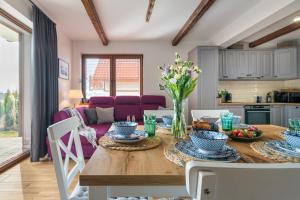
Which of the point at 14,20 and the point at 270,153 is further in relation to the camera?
the point at 14,20

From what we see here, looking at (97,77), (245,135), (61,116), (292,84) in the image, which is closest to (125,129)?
(245,135)

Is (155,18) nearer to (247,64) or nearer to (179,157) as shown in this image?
(247,64)

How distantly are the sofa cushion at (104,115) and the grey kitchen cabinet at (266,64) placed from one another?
3.84 metres

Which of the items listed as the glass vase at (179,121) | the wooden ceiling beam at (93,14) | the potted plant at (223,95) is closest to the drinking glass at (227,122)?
the glass vase at (179,121)

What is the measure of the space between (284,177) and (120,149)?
0.83 m

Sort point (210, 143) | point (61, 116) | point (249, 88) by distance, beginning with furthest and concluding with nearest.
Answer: point (249, 88) → point (61, 116) → point (210, 143)

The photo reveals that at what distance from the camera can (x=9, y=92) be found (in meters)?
3.65

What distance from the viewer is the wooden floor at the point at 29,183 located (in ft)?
7.47

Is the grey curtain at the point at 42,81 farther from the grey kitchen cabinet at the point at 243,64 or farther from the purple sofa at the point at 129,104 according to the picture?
the grey kitchen cabinet at the point at 243,64

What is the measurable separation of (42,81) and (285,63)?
534 cm

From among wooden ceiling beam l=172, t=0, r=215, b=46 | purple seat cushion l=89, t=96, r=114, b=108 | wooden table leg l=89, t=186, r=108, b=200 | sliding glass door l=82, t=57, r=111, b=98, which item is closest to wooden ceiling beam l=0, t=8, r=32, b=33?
purple seat cushion l=89, t=96, r=114, b=108

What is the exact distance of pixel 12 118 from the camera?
3.77 m

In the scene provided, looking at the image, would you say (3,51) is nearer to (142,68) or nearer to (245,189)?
(142,68)

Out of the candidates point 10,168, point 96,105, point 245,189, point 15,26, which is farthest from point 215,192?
point 96,105
